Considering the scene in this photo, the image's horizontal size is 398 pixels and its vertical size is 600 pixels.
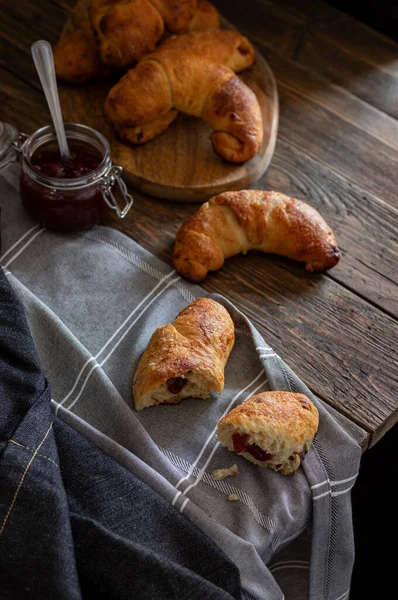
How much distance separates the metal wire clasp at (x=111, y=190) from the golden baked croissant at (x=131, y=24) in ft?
1.02

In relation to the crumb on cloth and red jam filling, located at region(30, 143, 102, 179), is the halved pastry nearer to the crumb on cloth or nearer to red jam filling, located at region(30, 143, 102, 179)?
the crumb on cloth

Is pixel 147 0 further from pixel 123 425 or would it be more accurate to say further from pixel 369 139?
pixel 123 425

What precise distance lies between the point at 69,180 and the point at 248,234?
0.38 metres

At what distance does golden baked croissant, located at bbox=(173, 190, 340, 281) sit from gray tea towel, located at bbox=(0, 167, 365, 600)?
6 cm

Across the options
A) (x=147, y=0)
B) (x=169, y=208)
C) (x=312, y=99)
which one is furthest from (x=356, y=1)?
(x=169, y=208)

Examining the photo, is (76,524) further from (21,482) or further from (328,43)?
(328,43)

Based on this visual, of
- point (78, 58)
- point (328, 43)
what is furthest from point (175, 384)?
point (328, 43)

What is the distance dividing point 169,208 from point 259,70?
1.65 feet

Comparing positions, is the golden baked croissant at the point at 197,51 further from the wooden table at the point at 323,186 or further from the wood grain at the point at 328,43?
the wood grain at the point at 328,43

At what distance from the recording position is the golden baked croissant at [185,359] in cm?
129

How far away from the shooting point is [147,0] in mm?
1769

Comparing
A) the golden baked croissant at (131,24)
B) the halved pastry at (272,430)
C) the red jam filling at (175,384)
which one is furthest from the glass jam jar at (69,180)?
the halved pastry at (272,430)

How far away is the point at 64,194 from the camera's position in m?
1.54

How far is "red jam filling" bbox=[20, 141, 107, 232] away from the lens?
5.05ft
